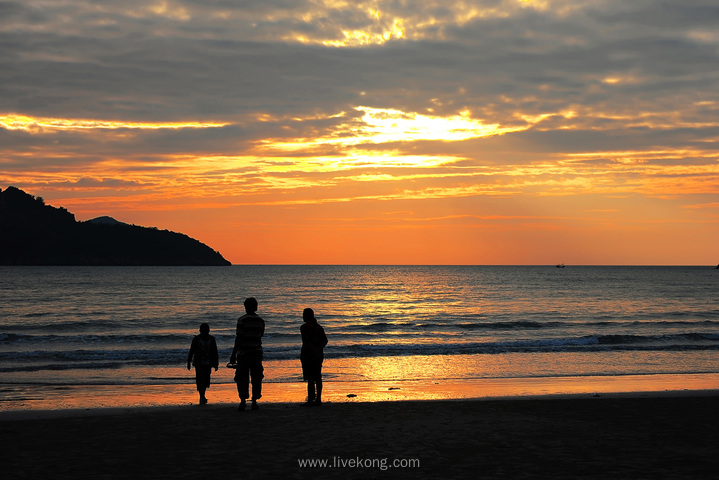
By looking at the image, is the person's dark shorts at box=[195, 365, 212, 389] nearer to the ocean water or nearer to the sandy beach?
the sandy beach

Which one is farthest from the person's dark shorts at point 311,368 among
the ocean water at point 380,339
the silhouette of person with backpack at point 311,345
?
the ocean water at point 380,339

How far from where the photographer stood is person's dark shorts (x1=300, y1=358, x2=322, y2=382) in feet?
45.2

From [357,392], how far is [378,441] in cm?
755

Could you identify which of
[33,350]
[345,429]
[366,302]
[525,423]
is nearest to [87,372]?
[33,350]

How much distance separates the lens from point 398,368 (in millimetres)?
24078

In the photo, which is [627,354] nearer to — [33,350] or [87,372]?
[87,372]

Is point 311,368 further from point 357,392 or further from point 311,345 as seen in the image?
point 357,392

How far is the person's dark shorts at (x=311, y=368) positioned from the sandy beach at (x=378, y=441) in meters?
0.65

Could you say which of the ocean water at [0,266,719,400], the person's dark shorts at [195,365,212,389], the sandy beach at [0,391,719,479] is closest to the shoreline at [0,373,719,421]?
the person's dark shorts at [195,365,212,389]

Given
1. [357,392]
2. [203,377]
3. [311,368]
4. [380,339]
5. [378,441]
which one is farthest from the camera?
[380,339]

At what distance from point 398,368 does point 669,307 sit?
155ft

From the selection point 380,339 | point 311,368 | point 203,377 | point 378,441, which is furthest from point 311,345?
point 380,339

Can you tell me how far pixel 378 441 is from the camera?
10.4 meters

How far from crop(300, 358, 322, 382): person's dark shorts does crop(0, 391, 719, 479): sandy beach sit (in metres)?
0.65
